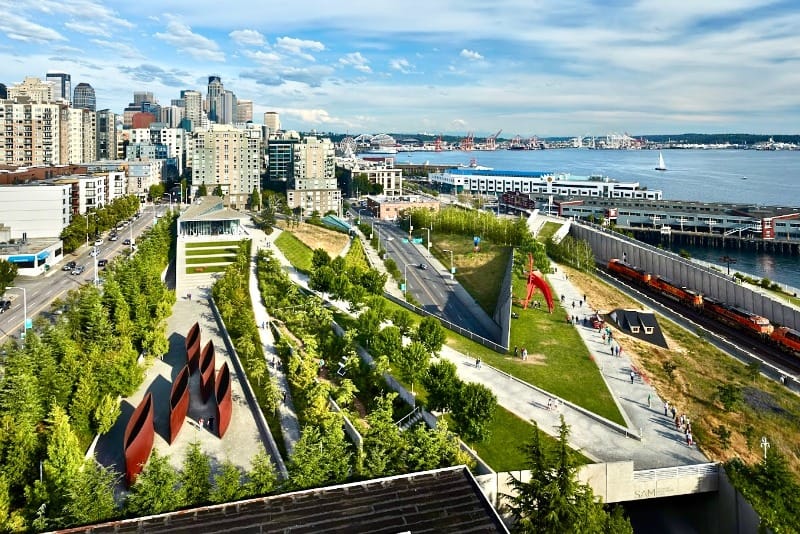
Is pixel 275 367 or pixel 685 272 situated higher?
pixel 685 272

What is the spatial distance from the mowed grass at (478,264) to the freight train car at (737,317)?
15.6m

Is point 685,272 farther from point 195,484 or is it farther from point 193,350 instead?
point 195,484

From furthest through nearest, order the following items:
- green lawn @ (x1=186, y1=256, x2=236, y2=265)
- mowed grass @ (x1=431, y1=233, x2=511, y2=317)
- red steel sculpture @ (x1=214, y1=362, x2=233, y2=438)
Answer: green lawn @ (x1=186, y1=256, x2=236, y2=265) → mowed grass @ (x1=431, y1=233, x2=511, y2=317) → red steel sculpture @ (x1=214, y1=362, x2=233, y2=438)

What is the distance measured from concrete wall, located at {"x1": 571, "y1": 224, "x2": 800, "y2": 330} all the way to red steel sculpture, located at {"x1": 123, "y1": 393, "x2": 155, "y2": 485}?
3799 cm

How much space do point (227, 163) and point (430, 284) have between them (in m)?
53.2

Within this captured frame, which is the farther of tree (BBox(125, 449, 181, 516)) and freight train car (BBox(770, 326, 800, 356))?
freight train car (BBox(770, 326, 800, 356))

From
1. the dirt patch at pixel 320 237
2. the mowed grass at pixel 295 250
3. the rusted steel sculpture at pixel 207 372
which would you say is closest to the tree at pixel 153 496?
the rusted steel sculpture at pixel 207 372

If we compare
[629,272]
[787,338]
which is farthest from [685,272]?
Result: [787,338]

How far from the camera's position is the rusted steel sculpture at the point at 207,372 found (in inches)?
1033

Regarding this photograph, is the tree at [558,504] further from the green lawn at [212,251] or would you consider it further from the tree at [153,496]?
the green lawn at [212,251]

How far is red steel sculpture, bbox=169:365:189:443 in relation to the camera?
22844 millimetres

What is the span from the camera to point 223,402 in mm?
23406

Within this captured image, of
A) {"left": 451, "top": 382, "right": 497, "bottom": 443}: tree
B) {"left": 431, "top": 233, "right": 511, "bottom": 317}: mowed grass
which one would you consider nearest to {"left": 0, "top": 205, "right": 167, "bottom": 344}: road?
{"left": 451, "top": 382, "right": 497, "bottom": 443}: tree

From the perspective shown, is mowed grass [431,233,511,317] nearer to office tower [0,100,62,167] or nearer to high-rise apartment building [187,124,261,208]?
high-rise apartment building [187,124,261,208]
